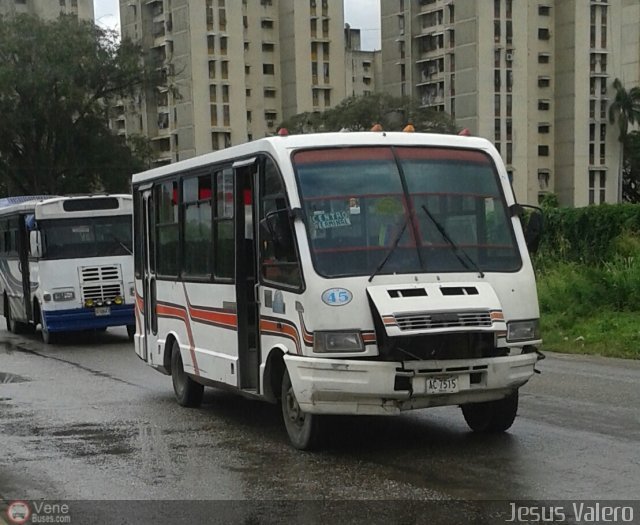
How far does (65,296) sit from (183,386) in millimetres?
10654

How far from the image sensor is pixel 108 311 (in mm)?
22156

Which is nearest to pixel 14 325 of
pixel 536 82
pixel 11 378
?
pixel 11 378

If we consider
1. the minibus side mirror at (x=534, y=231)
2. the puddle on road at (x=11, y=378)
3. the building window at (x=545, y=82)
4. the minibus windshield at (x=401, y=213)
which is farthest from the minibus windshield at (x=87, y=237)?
the building window at (x=545, y=82)

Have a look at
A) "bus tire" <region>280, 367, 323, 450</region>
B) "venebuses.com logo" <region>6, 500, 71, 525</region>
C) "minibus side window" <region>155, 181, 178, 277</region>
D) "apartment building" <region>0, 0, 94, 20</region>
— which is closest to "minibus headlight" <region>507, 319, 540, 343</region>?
"bus tire" <region>280, 367, 323, 450</region>

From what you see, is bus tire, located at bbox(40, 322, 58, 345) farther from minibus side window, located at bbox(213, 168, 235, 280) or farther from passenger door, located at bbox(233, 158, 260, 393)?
passenger door, located at bbox(233, 158, 260, 393)

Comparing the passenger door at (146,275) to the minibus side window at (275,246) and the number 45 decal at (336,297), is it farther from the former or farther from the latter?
the number 45 decal at (336,297)

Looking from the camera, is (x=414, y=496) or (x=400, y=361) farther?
(x=400, y=361)

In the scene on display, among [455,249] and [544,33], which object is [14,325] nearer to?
[455,249]

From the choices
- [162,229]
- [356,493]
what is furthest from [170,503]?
[162,229]

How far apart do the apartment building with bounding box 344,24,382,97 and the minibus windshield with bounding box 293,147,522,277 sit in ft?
385

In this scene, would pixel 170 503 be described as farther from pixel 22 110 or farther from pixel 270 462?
pixel 22 110

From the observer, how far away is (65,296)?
22.2 m

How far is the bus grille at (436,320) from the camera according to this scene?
8305 millimetres

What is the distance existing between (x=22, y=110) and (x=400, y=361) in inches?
A: 2124
